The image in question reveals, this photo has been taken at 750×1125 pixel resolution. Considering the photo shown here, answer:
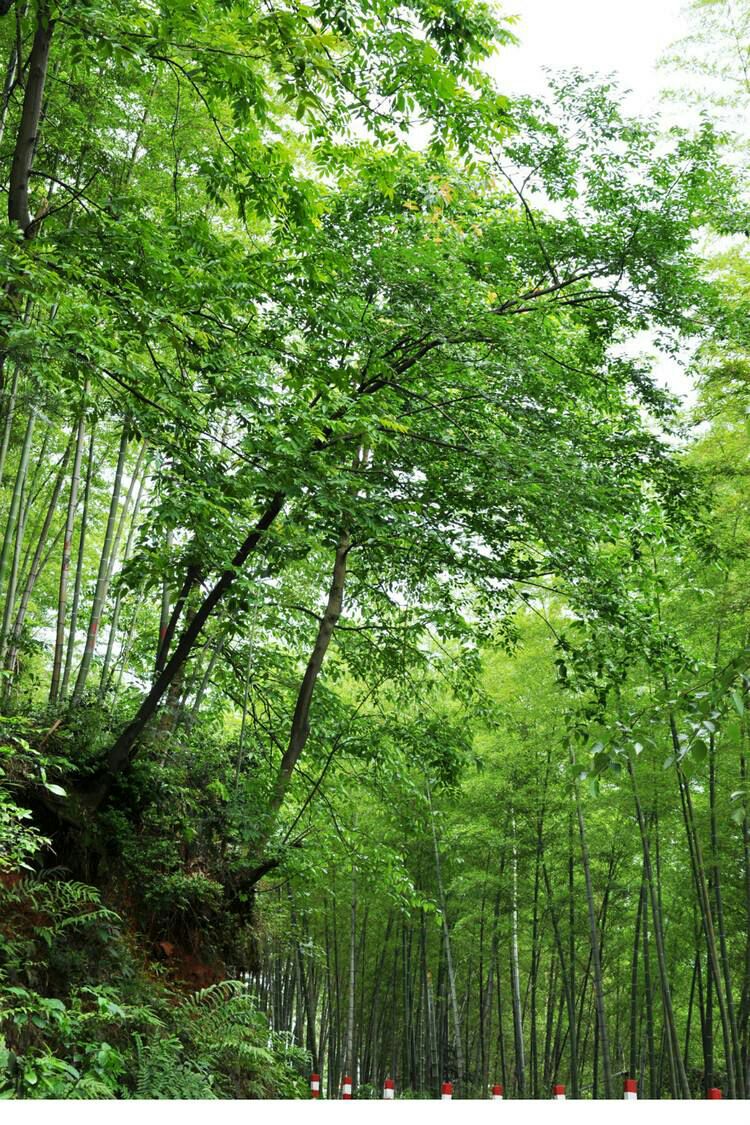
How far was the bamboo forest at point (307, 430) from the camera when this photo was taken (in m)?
3.27

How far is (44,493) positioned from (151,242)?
5806 mm

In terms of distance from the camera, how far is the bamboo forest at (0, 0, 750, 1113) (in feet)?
10.7

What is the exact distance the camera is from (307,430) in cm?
374

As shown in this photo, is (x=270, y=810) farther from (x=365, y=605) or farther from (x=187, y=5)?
(x=187, y=5)

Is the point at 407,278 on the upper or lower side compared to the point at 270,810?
upper

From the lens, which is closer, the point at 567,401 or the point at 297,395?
the point at 297,395

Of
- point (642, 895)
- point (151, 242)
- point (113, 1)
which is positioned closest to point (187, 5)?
point (113, 1)

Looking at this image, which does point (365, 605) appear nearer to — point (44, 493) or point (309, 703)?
point (309, 703)

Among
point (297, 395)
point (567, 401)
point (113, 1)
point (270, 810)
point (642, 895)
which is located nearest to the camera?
point (113, 1)

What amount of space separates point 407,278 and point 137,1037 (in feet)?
12.8

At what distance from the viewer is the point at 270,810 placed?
5.79 meters

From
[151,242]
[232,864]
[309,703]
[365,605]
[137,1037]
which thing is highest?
[365,605]

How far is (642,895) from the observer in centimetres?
1069

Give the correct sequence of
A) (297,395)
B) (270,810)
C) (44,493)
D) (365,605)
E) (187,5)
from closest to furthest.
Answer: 1. (187,5)
2. (297,395)
3. (270,810)
4. (365,605)
5. (44,493)
